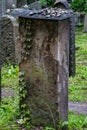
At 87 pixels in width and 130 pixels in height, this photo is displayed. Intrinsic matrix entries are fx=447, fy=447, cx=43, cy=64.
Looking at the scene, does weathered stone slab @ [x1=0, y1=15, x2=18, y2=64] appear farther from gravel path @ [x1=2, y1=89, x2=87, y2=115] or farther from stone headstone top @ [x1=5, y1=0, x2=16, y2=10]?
stone headstone top @ [x1=5, y1=0, x2=16, y2=10]

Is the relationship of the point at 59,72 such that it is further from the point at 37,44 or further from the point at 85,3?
the point at 85,3

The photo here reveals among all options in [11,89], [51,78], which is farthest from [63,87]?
[11,89]

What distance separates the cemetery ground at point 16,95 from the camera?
504 centimetres

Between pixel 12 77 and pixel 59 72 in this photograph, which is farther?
pixel 12 77

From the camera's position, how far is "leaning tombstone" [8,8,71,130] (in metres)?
4.66

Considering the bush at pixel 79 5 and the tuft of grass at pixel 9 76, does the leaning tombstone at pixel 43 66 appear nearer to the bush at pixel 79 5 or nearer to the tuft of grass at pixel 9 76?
the tuft of grass at pixel 9 76

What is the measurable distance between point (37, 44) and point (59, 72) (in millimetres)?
382

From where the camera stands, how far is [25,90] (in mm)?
4977

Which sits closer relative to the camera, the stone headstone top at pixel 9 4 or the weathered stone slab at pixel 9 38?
the weathered stone slab at pixel 9 38

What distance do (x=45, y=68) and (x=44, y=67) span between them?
2 centimetres

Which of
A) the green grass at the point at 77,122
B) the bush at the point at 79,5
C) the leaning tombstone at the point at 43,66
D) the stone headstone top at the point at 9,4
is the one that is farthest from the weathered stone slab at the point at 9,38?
the bush at the point at 79,5

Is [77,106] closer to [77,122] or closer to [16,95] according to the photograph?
[16,95]

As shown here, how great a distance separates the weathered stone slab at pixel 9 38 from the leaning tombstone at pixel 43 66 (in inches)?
166

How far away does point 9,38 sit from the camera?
30.2 feet
